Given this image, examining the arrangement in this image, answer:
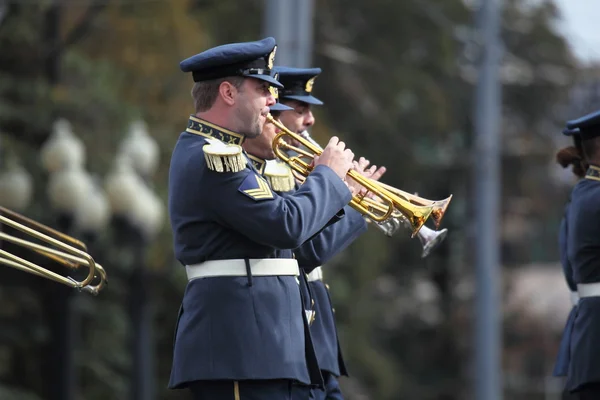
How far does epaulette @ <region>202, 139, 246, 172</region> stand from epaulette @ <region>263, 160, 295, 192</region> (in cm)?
97

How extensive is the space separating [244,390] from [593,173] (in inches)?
92.2

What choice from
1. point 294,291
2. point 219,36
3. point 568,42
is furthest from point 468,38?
point 294,291

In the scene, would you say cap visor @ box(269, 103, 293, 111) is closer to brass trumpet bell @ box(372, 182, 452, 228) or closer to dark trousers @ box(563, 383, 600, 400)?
brass trumpet bell @ box(372, 182, 452, 228)

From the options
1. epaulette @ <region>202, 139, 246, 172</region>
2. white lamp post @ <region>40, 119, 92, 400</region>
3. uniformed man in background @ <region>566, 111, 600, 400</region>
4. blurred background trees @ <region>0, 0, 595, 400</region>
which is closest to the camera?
→ epaulette @ <region>202, 139, 246, 172</region>

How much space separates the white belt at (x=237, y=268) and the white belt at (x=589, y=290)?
188 cm

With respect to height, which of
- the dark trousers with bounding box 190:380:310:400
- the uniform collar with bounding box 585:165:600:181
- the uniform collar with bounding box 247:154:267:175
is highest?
the uniform collar with bounding box 247:154:267:175

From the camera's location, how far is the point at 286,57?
11.0m

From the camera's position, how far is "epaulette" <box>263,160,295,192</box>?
7.25 m

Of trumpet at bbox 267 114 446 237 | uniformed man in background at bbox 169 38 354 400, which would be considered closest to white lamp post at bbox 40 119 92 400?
trumpet at bbox 267 114 446 237

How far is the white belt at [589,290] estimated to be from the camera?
7.67 metres

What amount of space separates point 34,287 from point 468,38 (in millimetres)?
5958

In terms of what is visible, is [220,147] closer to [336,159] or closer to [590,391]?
[336,159]

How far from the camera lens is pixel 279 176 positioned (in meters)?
7.29

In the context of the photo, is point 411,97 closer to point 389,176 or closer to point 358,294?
point 389,176
